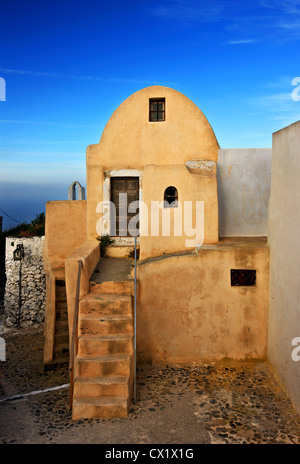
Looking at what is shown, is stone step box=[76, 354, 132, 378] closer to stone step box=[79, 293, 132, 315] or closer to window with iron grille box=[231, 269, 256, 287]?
stone step box=[79, 293, 132, 315]

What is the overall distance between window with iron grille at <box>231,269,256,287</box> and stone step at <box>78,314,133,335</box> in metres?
2.55

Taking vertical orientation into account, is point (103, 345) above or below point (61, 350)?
above

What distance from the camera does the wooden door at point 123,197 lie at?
11.3 meters

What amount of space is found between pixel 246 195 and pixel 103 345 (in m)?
6.96

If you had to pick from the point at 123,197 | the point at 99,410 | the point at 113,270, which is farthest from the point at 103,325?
the point at 123,197

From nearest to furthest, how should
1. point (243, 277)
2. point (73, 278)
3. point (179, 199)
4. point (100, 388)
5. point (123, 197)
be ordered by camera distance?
point (100, 388) → point (73, 278) → point (243, 277) → point (179, 199) → point (123, 197)

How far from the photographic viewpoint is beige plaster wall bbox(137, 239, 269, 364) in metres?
8.63

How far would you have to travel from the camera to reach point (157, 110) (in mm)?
11219

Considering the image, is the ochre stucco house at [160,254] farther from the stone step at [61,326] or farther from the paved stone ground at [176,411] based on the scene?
the paved stone ground at [176,411]

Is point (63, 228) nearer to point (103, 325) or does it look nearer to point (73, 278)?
point (73, 278)

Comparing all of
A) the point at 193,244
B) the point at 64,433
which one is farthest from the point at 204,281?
the point at 64,433

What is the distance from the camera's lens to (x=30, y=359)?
10383 millimetres

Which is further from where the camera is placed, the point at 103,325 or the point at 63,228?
the point at 63,228

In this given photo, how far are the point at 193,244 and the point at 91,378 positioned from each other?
166 inches
